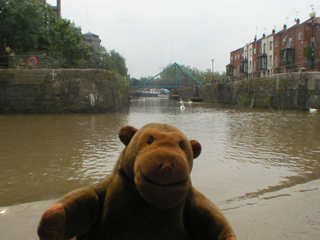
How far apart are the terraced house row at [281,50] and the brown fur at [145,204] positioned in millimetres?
27737

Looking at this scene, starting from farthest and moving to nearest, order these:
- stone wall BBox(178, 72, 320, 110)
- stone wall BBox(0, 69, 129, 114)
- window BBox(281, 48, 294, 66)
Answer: window BBox(281, 48, 294, 66), stone wall BBox(178, 72, 320, 110), stone wall BBox(0, 69, 129, 114)

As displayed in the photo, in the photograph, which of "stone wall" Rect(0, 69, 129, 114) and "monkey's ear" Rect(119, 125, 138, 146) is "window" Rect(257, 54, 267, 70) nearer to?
"stone wall" Rect(0, 69, 129, 114)

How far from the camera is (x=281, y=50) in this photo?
40188mm

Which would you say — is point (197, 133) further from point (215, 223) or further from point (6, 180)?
point (215, 223)

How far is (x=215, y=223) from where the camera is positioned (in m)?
1.47

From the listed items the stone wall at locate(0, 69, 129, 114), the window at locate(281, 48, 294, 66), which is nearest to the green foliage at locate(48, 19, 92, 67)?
the stone wall at locate(0, 69, 129, 114)

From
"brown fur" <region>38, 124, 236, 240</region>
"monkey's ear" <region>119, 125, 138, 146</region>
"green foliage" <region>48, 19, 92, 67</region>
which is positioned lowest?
"brown fur" <region>38, 124, 236, 240</region>

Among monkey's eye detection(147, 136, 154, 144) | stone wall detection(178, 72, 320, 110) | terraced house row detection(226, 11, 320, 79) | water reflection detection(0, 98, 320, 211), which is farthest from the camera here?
terraced house row detection(226, 11, 320, 79)

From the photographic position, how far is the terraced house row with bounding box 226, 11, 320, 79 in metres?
35.2

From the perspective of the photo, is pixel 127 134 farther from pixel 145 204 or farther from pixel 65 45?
pixel 65 45

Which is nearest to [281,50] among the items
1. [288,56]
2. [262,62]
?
[288,56]

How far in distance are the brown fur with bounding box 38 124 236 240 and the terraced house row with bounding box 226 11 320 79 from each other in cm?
2774

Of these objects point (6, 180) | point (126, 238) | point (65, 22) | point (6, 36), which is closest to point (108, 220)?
point (126, 238)

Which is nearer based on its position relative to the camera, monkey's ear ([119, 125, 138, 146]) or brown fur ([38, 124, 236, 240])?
brown fur ([38, 124, 236, 240])
